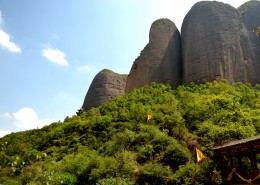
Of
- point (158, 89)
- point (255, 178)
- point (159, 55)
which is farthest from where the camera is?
point (159, 55)

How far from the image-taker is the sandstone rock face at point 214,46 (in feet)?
107

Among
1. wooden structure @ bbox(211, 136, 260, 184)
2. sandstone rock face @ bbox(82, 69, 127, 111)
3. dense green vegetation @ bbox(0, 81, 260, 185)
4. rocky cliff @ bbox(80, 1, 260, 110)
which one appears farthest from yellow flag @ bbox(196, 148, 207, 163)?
sandstone rock face @ bbox(82, 69, 127, 111)

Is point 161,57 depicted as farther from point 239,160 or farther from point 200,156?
point 239,160

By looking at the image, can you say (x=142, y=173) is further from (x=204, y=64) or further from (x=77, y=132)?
(x=204, y=64)

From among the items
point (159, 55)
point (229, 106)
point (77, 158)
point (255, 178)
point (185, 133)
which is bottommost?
point (255, 178)

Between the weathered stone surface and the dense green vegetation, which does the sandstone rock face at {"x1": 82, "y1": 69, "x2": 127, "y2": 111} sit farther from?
the weathered stone surface

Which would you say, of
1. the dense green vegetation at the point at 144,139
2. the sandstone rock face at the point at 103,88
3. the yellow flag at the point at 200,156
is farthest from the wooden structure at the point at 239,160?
the sandstone rock face at the point at 103,88

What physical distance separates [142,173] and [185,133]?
17.7 ft

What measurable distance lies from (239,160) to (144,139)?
283 inches

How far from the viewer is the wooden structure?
40.9 feet

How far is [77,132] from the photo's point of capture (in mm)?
28156

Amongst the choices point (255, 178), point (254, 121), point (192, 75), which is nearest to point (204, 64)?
point (192, 75)

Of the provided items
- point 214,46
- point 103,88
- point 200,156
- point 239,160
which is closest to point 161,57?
point 214,46

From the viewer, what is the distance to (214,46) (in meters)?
33.3
